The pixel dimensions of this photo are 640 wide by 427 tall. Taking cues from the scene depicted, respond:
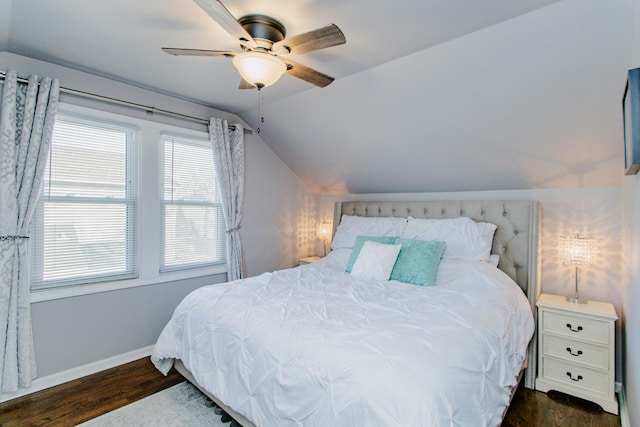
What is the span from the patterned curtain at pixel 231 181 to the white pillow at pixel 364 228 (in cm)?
107

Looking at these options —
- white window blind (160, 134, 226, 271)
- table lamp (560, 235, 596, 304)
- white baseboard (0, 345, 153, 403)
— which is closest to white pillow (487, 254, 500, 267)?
table lamp (560, 235, 596, 304)

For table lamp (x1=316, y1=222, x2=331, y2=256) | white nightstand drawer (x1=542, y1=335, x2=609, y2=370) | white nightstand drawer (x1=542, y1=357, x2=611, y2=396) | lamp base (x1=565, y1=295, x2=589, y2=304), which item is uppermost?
table lamp (x1=316, y1=222, x2=331, y2=256)

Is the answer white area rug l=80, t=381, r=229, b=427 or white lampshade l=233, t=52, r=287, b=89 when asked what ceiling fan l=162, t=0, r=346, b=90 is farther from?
white area rug l=80, t=381, r=229, b=427

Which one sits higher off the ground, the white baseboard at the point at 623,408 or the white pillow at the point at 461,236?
the white pillow at the point at 461,236

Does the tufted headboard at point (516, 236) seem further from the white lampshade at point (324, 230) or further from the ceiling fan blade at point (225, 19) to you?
the ceiling fan blade at point (225, 19)

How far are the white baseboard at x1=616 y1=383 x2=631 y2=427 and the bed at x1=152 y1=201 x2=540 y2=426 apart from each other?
0.50 m

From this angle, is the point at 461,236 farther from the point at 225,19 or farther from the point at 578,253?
the point at 225,19

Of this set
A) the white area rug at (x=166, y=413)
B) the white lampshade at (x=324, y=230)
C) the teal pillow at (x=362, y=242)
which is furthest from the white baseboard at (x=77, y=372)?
the white lampshade at (x=324, y=230)

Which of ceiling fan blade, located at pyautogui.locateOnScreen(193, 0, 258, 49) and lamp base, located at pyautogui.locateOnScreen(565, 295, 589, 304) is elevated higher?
ceiling fan blade, located at pyautogui.locateOnScreen(193, 0, 258, 49)

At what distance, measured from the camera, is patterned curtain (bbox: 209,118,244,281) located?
336cm

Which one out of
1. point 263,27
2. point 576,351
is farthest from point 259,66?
point 576,351

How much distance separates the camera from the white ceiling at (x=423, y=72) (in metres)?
1.71

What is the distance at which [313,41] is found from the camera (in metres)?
1.59

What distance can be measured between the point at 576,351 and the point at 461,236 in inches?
42.7
